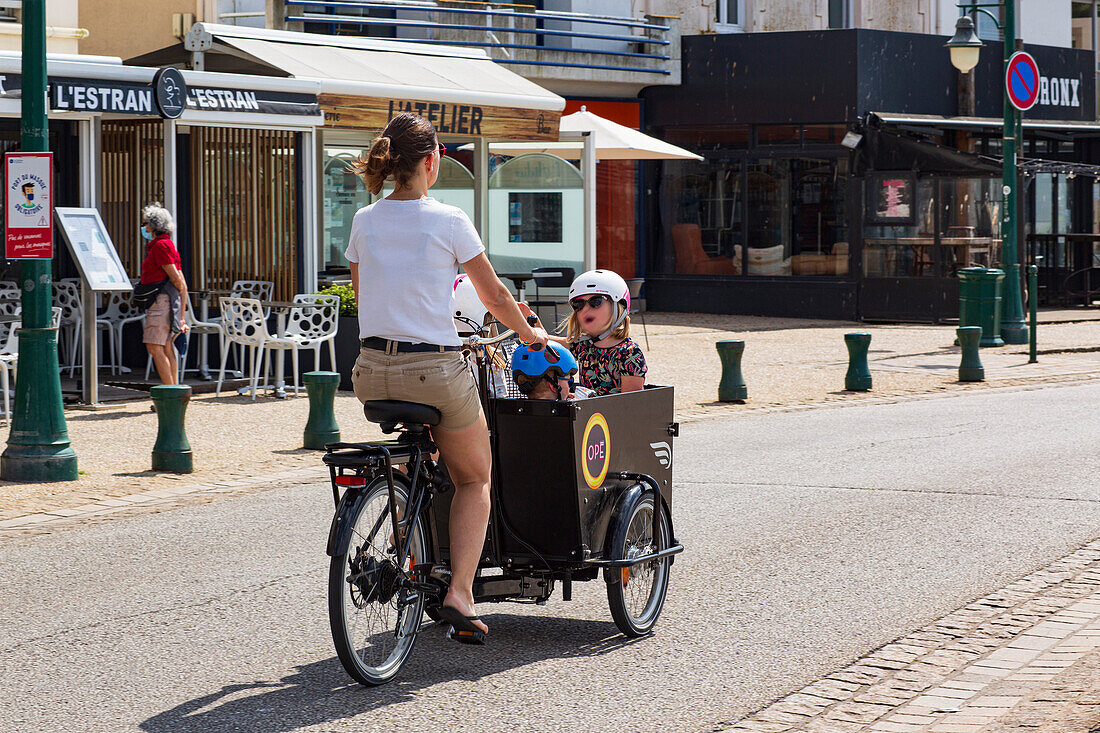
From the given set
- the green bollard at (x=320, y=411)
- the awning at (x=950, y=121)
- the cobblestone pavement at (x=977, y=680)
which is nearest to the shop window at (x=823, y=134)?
the awning at (x=950, y=121)

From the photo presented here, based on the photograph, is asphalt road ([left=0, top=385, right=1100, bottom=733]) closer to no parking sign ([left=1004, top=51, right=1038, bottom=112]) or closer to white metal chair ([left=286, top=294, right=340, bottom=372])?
white metal chair ([left=286, top=294, right=340, bottom=372])

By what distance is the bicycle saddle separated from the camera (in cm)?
510

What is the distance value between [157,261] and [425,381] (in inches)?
347

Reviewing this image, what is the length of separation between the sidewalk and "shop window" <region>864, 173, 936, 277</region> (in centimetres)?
118

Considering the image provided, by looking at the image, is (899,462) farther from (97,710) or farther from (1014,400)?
(97,710)

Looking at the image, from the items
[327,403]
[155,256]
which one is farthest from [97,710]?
[155,256]

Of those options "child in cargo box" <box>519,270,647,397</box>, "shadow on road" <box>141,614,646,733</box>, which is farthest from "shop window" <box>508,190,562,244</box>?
"shadow on road" <box>141,614,646,733</box>

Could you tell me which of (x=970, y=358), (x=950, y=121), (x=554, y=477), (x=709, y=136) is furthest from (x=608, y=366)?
(x=709, y=136)

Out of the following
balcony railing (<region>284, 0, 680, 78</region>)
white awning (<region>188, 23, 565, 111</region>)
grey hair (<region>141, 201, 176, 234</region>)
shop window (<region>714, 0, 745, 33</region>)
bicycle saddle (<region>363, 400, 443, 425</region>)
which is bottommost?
bicycle saddle (<region>363, 400, 443, 425</region>)

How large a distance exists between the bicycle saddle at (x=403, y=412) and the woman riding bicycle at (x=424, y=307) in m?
0.04

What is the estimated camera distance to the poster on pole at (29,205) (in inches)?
382

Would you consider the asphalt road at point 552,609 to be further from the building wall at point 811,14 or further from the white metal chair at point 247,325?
the building wall at point 811,14

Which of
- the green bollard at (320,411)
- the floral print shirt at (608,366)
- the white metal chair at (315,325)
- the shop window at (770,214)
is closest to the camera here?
the floral print shirt at (608,366)

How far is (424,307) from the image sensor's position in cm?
514
